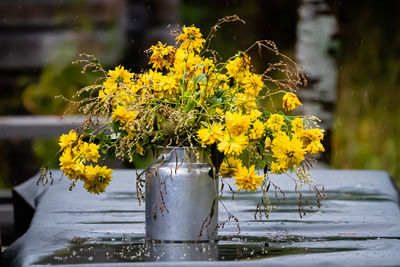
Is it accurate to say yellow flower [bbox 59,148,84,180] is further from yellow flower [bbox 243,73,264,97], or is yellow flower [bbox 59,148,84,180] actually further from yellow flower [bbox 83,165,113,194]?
yellow flower [bbox 243,73,264,97]

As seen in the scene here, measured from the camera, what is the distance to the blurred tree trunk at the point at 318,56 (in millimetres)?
5781

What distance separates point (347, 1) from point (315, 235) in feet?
20.4

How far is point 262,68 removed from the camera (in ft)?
27.0

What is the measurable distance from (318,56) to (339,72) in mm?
2313

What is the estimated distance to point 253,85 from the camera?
1.93 m

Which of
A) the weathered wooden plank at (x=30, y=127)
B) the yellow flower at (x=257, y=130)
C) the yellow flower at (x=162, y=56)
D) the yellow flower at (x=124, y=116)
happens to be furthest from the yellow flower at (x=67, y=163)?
the weathered wooden plank at (x=30, y=127)

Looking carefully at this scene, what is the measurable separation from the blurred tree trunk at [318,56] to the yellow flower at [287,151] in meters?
3.99

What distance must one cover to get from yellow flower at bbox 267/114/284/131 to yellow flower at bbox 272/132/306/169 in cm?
5

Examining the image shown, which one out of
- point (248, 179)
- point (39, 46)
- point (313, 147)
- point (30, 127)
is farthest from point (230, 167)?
point (39, 46)

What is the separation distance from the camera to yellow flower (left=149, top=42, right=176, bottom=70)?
195 centimetres

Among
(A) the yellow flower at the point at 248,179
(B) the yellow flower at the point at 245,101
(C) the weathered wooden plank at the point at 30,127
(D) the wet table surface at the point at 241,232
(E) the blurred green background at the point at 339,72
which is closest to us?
(D) the wet table surface at the point at 241,232

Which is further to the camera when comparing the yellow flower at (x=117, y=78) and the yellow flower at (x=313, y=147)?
the yellow flower at (x=117, y=78)

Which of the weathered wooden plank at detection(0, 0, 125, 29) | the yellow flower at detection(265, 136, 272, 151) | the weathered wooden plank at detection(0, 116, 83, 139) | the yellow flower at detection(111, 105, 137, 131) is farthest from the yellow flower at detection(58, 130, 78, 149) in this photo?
the weathered wooden plank at detection(0, 0, 125, 29)

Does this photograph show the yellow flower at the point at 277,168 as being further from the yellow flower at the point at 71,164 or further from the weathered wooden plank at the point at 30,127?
the weathered wooden plank at the point at 30,127
